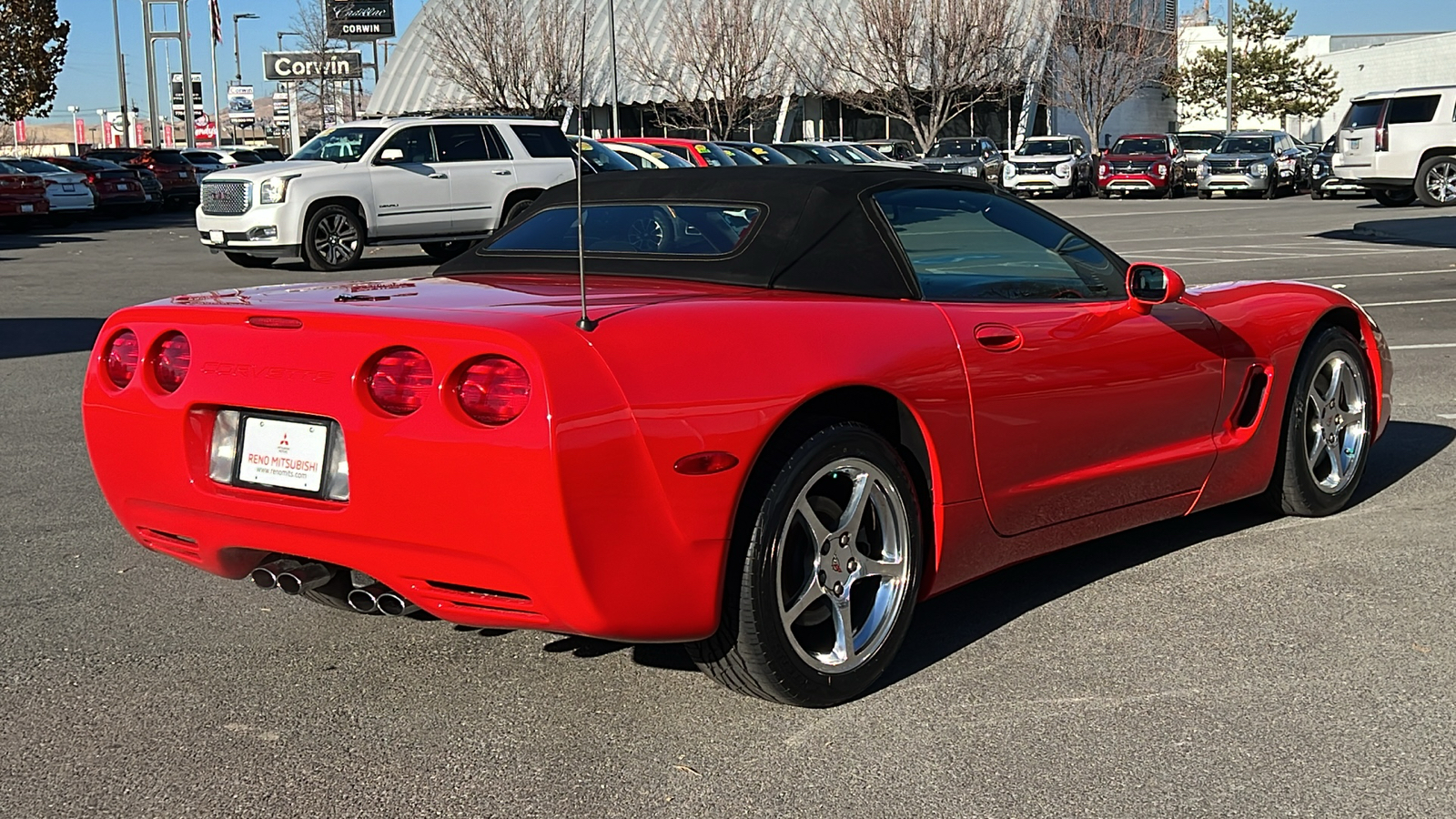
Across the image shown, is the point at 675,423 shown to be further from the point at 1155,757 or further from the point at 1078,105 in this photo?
the point at 1078,105

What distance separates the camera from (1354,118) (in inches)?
1142

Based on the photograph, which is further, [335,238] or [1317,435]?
[335,238]

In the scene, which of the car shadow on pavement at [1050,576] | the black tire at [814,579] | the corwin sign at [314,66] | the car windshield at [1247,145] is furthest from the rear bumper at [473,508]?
the corwin sign at [314,66]

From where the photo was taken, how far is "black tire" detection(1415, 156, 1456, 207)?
27.7 meters

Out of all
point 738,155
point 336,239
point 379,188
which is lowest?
point 336,239

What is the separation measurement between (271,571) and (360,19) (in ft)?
226

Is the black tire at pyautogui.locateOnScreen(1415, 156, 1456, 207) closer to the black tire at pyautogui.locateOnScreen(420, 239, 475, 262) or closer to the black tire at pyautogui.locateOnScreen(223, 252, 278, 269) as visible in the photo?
the black tire at pyautogui.locateOnScreen(420, 239, 475, 262)

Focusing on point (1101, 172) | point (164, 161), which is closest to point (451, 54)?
point (164, 161)

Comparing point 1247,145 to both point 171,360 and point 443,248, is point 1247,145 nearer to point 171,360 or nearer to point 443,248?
point 443,248

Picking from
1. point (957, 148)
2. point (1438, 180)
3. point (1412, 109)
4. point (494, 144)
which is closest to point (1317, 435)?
point (494, 144)

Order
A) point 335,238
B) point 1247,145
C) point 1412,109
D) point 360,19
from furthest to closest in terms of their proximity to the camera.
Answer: point 360,19 < point 1247,145 < point 1412,109 < point 335,238

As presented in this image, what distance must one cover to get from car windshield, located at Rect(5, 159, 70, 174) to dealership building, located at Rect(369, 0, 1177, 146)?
93.1 ft

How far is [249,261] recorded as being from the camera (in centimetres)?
2050

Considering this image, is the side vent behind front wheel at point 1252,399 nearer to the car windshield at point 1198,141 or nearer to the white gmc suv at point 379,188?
the white gmc suv at point 379,188
